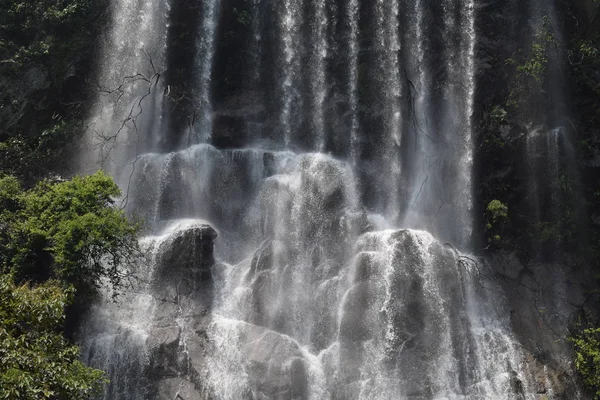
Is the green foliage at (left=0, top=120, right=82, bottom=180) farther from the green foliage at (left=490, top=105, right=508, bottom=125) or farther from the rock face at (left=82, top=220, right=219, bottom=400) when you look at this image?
the green foliage at (left=490, top=105, right=508, bottom=125)

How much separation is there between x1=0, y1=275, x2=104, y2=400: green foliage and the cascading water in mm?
3309

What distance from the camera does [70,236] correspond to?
16531mm

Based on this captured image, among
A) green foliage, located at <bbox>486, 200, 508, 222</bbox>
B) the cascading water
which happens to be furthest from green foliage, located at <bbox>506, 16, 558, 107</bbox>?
green foliage, located at <bbox>486, 200, 508, 222</bbox>

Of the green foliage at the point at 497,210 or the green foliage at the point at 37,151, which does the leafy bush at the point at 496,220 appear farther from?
the green foliage at the point at 37,151

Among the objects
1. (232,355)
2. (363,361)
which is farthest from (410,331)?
(232,355)

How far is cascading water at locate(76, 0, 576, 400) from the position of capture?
16828mm

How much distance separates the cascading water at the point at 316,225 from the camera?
16.8m

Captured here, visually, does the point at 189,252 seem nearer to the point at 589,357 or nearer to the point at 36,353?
the point at 36,353

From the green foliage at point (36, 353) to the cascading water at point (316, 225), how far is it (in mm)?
3309

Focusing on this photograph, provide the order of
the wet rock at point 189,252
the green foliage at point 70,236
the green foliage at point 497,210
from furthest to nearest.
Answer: the green foliage at point 497,210 → the wet rock at point 189,252 → the green foliage at point 70,236

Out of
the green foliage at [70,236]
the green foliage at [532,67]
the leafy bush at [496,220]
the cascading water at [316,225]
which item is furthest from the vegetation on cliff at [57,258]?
the green foliage at [532,67]

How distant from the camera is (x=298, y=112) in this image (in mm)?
23656

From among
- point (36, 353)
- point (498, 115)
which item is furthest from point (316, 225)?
point (36, 353)

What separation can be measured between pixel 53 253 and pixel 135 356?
3.64m
